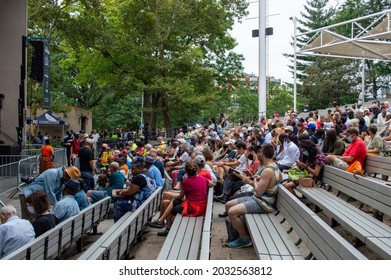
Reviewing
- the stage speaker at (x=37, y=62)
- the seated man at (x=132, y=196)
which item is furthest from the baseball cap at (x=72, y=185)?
the stage speaker at (x=37, y=62)

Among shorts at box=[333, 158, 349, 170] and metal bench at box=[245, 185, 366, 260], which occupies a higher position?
shorts at box=[333, 158, 349, 170]

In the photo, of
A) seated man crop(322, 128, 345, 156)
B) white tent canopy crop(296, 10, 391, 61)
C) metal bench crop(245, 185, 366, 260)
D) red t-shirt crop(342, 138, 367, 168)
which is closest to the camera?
metal bench crop(245, 185, 366, 260)

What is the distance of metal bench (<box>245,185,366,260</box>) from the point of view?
3.88m

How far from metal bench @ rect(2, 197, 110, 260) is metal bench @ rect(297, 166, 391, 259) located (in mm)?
3617

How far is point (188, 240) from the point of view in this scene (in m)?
5.54

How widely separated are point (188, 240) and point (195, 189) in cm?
146

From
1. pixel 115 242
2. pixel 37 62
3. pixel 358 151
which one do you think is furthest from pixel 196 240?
pixel 37 62

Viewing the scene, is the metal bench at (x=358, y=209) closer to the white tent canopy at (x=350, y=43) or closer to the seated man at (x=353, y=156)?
the seated man at (x=353, y=156)

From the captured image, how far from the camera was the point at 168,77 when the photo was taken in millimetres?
30156

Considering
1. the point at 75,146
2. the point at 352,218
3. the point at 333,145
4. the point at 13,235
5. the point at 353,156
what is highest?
the point at 333,145

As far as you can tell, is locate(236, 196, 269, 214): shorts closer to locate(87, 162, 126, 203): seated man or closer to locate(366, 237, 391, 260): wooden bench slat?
locate(366, 237, 391, 260): wooden bench slat

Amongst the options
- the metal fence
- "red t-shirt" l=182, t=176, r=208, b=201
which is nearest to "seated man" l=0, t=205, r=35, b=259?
"red t-shirt" l=182, t=176, r=208, b=201

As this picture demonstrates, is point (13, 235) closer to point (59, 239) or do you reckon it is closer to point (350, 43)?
point (59, 239)

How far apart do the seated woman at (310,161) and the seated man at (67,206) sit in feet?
11.7
